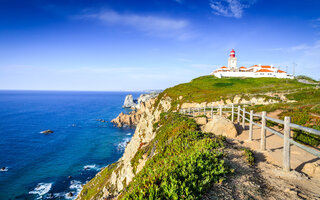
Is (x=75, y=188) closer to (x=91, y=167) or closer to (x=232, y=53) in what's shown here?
(x=91, y=167)

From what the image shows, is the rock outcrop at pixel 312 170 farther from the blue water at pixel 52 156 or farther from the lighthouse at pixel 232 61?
the lighthouse at pixel 232 61

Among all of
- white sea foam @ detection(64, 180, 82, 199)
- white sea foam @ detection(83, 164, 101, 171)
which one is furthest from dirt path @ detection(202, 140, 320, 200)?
white sea foam @ detection(83, 164, 101, 171)

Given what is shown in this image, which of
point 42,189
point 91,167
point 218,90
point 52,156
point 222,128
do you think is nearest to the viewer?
point 222,128

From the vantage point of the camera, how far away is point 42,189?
93.4ft

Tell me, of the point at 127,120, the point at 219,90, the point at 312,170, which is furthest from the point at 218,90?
the point at 312,170

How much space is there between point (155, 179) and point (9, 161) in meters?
47.7

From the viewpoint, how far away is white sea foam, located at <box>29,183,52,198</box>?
27378mm

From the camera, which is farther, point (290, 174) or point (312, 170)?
point (312, 170)

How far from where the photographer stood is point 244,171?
20.2ft

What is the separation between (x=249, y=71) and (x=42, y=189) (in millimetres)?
100689

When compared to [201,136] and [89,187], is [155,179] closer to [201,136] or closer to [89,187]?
[201,136]

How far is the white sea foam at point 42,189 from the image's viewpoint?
27378mm

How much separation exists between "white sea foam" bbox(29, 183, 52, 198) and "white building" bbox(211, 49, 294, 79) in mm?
86110

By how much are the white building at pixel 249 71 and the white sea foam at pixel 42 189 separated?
86.1 m
